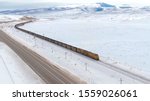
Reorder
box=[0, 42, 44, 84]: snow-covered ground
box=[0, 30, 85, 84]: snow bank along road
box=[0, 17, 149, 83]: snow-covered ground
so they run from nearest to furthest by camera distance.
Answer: box=[0, 30, 85, 84]: snow bank along road
box=[0, 42, 44, 84]: snow-covered ground
box=[0, 17, 149, 83]: snow-covered ground

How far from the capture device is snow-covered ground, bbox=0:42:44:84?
101 ft

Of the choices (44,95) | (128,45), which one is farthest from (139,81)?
(128,45)

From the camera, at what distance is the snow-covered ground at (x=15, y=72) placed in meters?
30.8

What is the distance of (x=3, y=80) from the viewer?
31.2 metres

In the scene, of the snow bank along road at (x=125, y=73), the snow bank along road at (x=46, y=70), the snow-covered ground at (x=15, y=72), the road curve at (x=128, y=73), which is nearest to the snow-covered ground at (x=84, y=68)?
the snow bank along road at (x=125, y=73)

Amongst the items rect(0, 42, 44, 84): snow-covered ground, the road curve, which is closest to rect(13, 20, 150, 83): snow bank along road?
the road curve

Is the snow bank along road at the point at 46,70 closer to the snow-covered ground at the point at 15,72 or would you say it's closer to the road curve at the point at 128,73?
the snow-covered ground at the point at 15,72

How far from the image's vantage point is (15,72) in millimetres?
35281

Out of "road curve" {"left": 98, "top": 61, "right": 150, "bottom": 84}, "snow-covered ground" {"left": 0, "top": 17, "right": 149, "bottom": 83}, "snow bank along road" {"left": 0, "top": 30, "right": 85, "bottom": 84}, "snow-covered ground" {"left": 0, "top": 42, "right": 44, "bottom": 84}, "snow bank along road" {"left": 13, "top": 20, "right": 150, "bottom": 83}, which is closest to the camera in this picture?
"road curve" {"left": 98, "top": 61, "right": 150, "bottom": 84}

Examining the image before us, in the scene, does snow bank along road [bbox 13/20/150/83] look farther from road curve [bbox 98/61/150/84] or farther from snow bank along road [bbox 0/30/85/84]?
snow bank along road [bbox 0/30/85/84]

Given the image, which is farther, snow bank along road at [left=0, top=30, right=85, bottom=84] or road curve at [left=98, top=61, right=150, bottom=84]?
snow bank along road at [left=0, top=30, right=85, bottom=84]

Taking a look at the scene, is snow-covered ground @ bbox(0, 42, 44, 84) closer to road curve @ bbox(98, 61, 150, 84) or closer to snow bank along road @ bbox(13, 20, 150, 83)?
snow bank along road @ bbox(13, 20, 150, 83)


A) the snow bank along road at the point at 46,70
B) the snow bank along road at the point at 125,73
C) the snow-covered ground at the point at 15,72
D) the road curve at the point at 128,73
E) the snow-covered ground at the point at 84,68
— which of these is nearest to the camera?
the road curve at the point at 128,73

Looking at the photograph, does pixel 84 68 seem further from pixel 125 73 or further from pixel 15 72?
pixel 15 72
